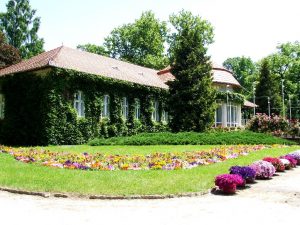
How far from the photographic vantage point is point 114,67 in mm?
32688

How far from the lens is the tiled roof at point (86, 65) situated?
26.2 m

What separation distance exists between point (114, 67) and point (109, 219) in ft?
87.7

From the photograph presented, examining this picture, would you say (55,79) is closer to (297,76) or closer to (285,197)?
(285,197)

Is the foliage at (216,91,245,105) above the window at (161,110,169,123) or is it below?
above

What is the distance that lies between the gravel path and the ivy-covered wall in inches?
624

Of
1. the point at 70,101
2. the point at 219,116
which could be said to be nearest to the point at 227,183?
the point at 70,101

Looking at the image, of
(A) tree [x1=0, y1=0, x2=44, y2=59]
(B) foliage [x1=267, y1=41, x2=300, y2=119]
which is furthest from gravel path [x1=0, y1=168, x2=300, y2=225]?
(B) foliage [x1=267, y1=41, x2=300, y2=119]

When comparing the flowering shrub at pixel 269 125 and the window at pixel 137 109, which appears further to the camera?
the flowering shrub at pixel 269 125

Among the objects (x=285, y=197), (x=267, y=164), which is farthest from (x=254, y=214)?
(x=267, y=164)

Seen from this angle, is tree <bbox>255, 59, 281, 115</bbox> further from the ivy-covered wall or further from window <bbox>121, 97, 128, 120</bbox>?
the ivy-covered wall

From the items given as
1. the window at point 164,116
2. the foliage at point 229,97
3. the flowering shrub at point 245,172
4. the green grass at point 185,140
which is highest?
the foliage at point 229,97

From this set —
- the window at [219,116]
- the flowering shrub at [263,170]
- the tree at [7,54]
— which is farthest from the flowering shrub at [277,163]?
the tree at [7,54]

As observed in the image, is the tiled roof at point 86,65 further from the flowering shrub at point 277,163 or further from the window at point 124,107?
the flowering shrub at point 277,163

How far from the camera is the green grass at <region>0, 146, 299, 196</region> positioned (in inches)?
361
